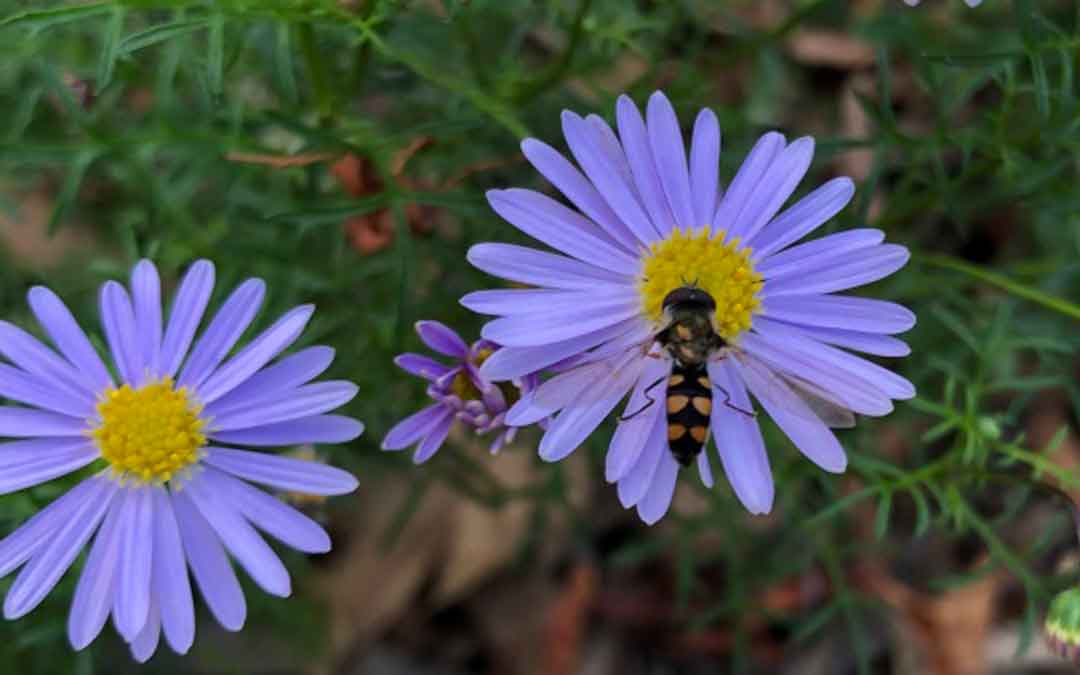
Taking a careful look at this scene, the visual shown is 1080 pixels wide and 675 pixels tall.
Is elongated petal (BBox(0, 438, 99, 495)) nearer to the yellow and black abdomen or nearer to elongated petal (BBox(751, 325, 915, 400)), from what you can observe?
the yellow and black abdomen

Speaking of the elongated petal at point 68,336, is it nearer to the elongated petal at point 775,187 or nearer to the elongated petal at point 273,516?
the elongated petal at point 273,516

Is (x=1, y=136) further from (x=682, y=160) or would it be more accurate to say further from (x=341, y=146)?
(x=682, y=160)

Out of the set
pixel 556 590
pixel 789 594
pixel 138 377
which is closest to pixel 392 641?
pixel 556 590

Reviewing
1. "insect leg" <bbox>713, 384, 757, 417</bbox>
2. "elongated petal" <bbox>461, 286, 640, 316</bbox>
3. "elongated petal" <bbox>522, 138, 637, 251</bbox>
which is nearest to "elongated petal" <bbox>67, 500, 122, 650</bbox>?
"elongated petal" <bbox>461, 286, 640, 316</bbox>

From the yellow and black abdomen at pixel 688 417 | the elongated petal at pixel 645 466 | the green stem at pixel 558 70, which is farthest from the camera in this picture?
the green stem at pixel 558 70

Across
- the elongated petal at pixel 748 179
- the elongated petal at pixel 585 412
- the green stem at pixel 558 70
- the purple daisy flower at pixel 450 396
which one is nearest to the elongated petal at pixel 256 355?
the purple daisy flower at pixel 450 396

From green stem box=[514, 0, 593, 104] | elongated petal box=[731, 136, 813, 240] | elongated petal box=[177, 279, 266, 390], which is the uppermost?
green stem box=[514, 0, 593, 104]

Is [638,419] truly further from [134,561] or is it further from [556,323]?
[134,561]
